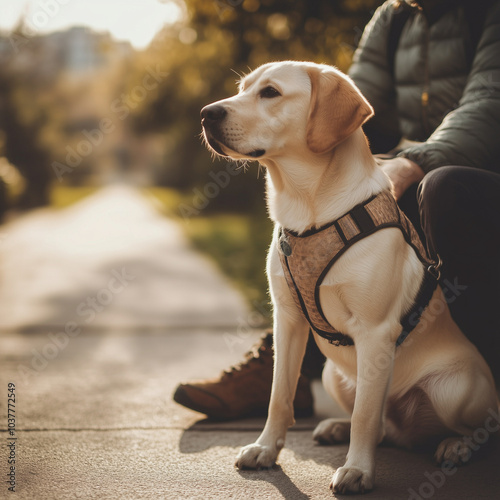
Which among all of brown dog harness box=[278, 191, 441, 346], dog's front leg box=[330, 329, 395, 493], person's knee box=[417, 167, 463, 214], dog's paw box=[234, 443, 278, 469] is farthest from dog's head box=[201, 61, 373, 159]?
dog's paw box=[234, 443, 278, 469]

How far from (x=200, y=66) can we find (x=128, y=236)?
156 inches

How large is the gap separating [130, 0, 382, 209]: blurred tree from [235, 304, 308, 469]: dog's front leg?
378 cm

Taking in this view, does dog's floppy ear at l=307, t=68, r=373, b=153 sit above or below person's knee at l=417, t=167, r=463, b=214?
above

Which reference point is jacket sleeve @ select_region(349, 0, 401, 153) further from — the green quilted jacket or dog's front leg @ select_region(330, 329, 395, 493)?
dog's front leg @ select_region(330, 329, 395, 493)

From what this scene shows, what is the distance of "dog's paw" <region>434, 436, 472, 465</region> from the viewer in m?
2.34

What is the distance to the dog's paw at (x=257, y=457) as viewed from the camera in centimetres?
231

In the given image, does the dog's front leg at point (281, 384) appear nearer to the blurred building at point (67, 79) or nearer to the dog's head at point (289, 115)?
the dog's head at point (289, 115)

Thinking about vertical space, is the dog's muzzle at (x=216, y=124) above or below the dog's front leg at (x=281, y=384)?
above

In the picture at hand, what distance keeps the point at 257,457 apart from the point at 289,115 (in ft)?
4.09

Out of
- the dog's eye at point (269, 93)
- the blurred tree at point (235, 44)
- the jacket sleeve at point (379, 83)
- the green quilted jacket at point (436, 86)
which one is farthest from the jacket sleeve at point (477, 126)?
the blurred tree at point (235, 44)

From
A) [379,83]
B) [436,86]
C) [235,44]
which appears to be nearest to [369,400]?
[436,86]

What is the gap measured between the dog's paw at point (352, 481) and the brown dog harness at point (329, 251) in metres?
0.45

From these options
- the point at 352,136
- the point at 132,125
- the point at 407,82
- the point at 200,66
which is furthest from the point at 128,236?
the point at 132,125

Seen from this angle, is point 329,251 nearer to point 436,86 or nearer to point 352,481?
point 352,481
